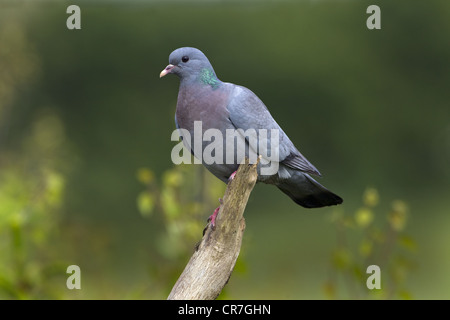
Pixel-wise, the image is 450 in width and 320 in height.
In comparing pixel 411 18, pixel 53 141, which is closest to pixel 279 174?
pixel 53 141

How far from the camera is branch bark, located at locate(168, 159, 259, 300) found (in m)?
2.24

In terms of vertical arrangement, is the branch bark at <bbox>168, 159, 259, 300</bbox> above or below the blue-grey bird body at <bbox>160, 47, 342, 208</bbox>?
below

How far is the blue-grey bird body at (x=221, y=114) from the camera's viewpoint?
250cm

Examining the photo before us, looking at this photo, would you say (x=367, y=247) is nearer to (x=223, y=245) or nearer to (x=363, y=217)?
(x=363, y=217)

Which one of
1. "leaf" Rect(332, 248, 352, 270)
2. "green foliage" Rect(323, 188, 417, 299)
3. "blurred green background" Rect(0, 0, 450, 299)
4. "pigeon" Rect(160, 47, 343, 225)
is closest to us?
"pigeon" Rect(160, 47, 343, 225)

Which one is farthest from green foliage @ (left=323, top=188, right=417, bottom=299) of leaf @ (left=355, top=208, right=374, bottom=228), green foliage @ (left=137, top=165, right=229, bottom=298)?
green foliage @ (left=137, top=165, right=229, bottom=298)

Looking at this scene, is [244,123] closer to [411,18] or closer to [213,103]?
[213,103]

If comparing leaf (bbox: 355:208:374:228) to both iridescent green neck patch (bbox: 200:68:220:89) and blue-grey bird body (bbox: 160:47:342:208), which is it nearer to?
blue-grey bird body (bbox: 160:47:342:208)

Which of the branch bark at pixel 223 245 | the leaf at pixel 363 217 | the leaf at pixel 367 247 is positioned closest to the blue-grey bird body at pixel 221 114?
the branch bark at pixel 223 245

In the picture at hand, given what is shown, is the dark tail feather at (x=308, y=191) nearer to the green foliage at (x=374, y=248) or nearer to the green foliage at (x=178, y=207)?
the green foliage at (x=374, y=248)

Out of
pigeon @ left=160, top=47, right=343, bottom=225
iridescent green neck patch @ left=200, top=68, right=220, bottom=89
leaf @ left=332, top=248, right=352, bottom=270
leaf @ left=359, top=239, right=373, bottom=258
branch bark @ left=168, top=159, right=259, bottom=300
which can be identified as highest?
iridescent green neck patch @ left=200, top=68, right=220, bottom=89

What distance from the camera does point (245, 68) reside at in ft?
21.6

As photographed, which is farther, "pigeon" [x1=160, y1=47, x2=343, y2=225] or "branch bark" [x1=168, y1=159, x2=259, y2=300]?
"pigeon" [x1=160, y1=47, x2=343, y2=225]

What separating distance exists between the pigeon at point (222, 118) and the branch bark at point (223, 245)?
0.67 feet
